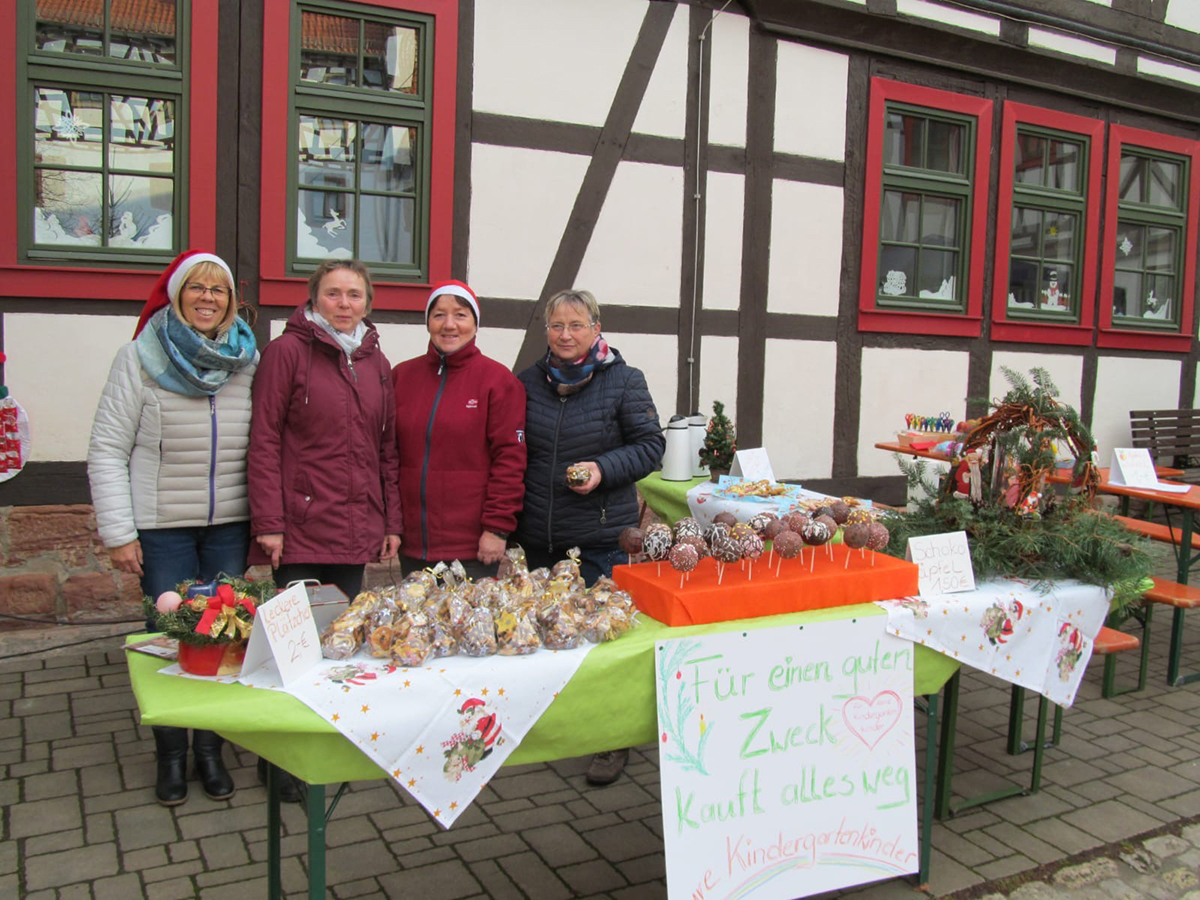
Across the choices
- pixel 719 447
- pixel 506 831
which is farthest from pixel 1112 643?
pixel 506 831

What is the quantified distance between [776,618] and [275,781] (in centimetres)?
124

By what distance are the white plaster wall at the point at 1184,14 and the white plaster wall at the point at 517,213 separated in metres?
5.51

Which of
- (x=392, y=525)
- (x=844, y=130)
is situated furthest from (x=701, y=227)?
(x=392, y=525)

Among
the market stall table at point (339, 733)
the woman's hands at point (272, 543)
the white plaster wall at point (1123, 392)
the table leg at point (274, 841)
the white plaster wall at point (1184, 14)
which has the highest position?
the white plaster wall at point (1184, 14)

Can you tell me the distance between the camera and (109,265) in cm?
456

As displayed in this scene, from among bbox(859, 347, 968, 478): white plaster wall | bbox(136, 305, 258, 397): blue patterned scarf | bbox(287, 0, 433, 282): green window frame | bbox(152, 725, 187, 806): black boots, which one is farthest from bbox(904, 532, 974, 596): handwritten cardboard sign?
bbox(859, 347, 968, 478): white plaster wall

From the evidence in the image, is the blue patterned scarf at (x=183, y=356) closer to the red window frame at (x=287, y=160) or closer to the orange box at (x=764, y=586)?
the orange box at (x=764, y=586)

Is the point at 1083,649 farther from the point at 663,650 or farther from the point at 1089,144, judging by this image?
the point at 1089,144

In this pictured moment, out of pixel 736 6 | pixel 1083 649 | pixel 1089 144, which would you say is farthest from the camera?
pixel 1089 144

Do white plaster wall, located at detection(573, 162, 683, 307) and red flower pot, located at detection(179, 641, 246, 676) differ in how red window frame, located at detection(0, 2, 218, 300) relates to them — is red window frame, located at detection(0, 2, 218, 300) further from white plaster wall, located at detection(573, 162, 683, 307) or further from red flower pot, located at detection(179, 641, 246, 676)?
red flower pot, located at detection(179, 641, 246, 676)

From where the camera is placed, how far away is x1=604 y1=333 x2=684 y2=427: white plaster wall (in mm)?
5766

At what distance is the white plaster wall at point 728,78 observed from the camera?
5.89 meters

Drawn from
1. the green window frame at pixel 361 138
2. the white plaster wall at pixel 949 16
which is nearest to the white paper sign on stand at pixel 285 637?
the green window frame at pixel 361 138

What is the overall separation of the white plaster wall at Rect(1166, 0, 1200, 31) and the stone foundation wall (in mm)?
8560
